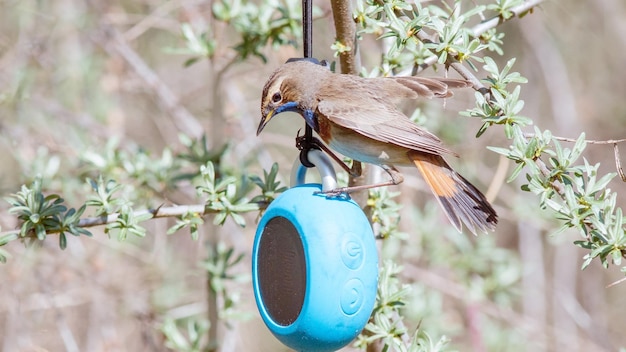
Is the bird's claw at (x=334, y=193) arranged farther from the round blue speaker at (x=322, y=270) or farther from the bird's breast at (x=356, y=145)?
the bird's breast at (x=356, y=145)

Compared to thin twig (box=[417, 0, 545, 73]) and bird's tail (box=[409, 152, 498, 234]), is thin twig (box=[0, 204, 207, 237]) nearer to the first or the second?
bird's tail (box=[409, 152, 498, 234])

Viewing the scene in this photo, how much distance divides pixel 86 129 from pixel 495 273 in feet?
8.38

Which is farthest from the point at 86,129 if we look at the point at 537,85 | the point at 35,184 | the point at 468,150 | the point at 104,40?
the point at 537,85

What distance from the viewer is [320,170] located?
279 cm

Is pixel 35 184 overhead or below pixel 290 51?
below

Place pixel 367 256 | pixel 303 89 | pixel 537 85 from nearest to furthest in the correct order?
1. pixel 367 256
2. pixel 303 89
3. pixel 537 85

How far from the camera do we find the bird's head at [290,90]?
2992 millimetres

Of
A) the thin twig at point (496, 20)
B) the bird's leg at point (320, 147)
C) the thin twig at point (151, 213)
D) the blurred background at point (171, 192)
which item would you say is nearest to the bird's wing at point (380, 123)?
the bird's leg at point (320, 147)

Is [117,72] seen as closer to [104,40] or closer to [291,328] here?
[104,40]

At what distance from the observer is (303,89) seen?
10.0 feet

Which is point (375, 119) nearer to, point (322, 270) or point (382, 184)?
point (382, 184)

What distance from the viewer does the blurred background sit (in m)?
4.47

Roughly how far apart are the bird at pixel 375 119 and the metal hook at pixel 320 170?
0.12 metres

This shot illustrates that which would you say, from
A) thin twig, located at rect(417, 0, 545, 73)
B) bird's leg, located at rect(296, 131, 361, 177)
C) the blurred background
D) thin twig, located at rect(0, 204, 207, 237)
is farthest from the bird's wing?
the blurred background
